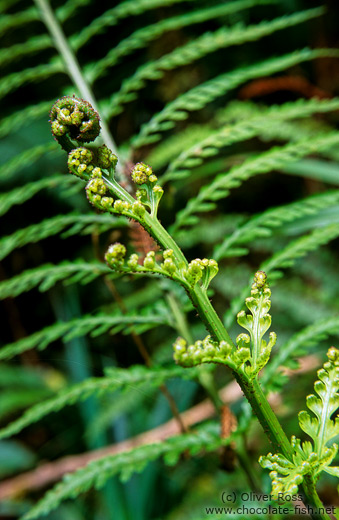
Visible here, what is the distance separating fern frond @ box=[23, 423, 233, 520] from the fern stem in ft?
2.55

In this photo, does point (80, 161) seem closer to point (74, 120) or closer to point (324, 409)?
point (74, 120)

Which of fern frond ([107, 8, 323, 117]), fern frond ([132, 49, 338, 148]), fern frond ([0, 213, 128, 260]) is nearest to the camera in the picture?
fern frond ([0, 213, 128, 260])

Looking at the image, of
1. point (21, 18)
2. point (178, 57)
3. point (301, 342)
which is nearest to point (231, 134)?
point (178, 57)

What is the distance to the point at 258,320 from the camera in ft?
2.20

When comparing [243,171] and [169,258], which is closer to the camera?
[169,258]

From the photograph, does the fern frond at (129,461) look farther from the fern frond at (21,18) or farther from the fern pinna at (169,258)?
the fern frond at (21,18)

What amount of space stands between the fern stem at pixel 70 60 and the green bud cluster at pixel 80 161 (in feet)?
2.46

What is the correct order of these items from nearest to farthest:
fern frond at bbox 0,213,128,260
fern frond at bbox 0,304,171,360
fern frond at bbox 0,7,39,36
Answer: fern frond at bbox 0,304,171,360
fern frond at bbox 0,213,128,260
fern frond at bbox 0,7,39,36

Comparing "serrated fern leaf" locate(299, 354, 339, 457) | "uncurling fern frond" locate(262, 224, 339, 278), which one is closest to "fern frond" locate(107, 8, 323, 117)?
"uncurling fern frond" locate(262, 224, 339, 278)

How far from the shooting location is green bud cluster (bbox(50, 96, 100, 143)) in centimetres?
64

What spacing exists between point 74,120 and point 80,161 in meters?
0.05

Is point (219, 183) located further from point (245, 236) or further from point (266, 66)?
point (266, 66)

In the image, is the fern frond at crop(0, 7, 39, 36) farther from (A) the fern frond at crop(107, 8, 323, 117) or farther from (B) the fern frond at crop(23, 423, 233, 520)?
(B) the fern frond at crop(23, 423, 233, 520)

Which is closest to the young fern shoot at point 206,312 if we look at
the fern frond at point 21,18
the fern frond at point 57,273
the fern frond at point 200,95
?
the fern frond at point 57,273
